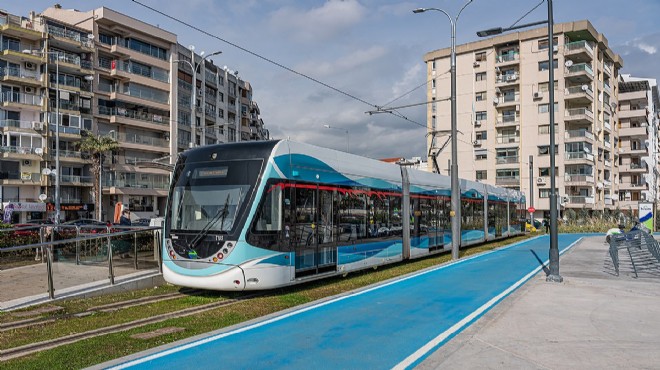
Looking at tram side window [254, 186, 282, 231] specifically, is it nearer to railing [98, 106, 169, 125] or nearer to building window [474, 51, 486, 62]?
railing [98, 106, 169, 125]

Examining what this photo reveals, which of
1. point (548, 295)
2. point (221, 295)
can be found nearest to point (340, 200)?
point (221, 295)

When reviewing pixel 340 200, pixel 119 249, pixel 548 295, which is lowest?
pixel 548 295

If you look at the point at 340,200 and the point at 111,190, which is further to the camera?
the point at 111,190

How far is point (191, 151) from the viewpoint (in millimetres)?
12195

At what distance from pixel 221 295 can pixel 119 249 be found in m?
3.55

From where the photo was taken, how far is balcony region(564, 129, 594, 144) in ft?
205

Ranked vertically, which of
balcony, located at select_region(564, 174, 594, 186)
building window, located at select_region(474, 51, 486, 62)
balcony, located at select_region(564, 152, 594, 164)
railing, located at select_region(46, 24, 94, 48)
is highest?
building window, located at select_region(474, 51, 486, 62)

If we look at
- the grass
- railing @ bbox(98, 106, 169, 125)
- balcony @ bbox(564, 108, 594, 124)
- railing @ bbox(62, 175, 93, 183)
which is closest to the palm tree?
railing @ bbox(62, 175, 93, 183)

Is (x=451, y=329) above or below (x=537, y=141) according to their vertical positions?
below

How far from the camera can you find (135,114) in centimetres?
6050

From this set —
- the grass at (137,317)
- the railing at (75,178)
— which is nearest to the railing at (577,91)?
the railing at (75,178)

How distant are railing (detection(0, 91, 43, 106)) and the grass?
46.5 m

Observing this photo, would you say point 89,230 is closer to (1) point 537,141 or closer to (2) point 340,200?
(2) point 340,200

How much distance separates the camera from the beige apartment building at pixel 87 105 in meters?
50.9
